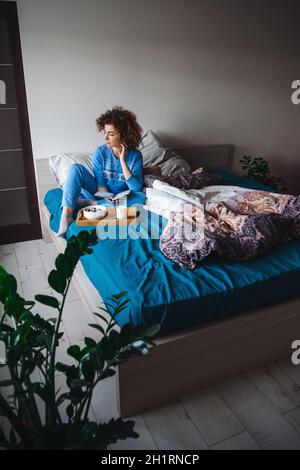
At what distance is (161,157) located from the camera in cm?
297

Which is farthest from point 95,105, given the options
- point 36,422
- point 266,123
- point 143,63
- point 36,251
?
point 36,422

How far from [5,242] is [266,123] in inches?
116

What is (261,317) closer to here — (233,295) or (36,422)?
(233,295)

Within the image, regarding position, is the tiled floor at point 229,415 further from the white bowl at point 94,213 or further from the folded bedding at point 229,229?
the white bowl at point 94,213

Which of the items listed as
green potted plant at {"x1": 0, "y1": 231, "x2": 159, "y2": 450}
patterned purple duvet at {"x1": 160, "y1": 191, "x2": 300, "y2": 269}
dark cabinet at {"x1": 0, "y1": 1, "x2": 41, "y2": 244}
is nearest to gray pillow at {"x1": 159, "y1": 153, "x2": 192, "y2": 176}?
patterned purple duvet at {"x1": 160, "y1": 191, "x2": 300, "y2": 269}

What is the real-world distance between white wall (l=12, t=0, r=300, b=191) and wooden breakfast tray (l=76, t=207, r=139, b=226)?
1042mm

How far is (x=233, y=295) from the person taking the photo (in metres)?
1.46

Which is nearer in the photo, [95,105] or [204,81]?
[95,105]

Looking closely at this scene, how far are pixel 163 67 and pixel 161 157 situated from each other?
0.79 meters

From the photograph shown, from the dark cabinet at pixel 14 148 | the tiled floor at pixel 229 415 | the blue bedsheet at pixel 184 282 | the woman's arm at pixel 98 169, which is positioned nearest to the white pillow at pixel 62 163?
the woman's arm at pixel 98 169

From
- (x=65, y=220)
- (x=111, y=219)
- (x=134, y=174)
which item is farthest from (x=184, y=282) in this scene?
(x=134, y=174)

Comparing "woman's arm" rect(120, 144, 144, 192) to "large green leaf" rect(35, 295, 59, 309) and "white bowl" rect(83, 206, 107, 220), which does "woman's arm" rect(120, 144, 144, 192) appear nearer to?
"white bowl" rect(83, 206, 107, 220)

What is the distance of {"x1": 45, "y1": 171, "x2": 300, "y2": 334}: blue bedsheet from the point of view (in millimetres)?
1365

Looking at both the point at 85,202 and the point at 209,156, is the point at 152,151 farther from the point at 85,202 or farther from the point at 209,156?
the point at 85,202
